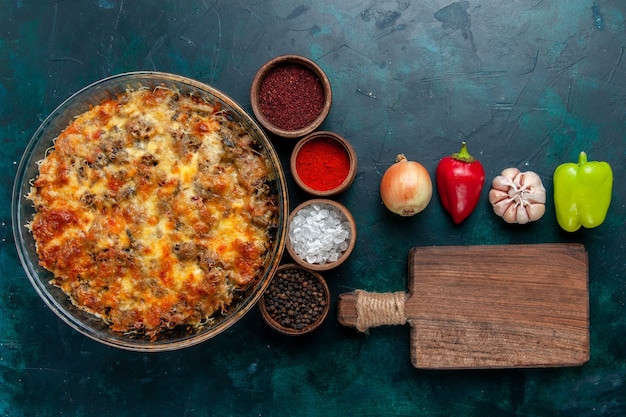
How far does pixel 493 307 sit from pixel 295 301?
3.81 feet

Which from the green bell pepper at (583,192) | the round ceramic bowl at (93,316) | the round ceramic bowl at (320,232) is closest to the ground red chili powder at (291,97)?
the round ceramic bowl at (93,316)

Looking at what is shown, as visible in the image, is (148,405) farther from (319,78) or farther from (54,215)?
(319,78)

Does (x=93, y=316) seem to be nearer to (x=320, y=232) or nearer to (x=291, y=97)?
(x=320, y=232)

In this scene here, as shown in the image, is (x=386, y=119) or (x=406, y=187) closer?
(x=406, y=187)

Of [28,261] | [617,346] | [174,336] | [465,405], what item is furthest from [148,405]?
[617,346]

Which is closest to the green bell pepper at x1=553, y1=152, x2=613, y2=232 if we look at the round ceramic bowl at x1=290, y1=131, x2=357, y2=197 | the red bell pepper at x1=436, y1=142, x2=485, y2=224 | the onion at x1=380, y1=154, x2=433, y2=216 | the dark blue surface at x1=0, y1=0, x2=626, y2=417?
the dark blue surface at x1=0, y1=0, x2=626, y2=417

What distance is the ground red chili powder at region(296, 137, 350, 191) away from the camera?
3.31 meters

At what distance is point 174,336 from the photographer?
9.89 feet

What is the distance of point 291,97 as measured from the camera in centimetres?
329

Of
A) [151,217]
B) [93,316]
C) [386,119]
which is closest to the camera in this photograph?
[151,217]

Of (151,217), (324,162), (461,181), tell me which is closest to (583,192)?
(461,181)

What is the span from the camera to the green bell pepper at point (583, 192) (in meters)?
3.32

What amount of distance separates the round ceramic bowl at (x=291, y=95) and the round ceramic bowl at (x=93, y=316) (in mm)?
299

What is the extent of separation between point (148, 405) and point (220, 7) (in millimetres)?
2514
